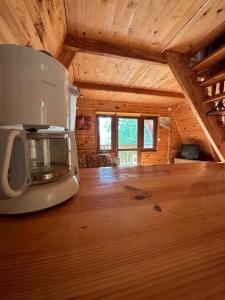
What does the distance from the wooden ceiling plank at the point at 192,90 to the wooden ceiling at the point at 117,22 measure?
0.10 m

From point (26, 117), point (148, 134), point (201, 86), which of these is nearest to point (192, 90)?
point (201, 86)

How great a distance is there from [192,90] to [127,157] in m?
2.77

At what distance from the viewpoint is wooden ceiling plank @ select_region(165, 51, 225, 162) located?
1763 millimetres

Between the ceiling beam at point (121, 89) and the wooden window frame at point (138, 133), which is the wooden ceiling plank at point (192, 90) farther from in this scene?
the wooden window frame at point (138, 133)

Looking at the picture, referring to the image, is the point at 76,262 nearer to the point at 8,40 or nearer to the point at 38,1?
the point at 8,40

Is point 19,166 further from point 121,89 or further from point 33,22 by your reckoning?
point 121,89

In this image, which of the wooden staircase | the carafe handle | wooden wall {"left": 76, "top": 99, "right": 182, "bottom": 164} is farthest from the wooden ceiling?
wooden wall {"left": 76, "top": 99, "right": 182, "bottom": 164}

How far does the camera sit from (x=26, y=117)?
1.26 feet

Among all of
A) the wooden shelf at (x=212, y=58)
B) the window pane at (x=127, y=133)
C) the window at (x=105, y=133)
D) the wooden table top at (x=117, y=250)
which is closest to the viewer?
the wooden table top at (x=117, y=250)

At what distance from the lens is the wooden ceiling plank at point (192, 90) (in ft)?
5.78

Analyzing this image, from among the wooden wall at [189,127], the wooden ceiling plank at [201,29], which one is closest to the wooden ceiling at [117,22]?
the wooden ceiling plank at [201,29]

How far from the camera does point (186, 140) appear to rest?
4465 millimetres

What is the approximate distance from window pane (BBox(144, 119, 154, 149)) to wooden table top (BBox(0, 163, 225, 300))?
13.1ft

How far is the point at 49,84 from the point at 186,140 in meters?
4.61
